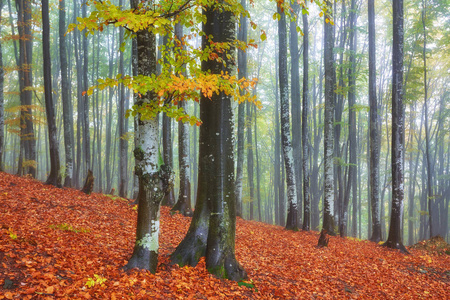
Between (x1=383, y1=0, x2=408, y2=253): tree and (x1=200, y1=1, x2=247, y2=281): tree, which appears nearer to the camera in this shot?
(x1=200, y1=1, x2=247, y2=281): tree

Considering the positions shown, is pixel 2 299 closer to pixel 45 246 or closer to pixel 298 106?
pixel 45 246

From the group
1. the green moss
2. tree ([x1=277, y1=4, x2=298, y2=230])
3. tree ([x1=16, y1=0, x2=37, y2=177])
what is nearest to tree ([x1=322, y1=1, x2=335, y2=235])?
tree ([x1=277, y1=4, x2=298, y2=230])

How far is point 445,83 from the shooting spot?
23875mm

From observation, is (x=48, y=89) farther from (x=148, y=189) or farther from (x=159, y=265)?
(x=159, y=265)

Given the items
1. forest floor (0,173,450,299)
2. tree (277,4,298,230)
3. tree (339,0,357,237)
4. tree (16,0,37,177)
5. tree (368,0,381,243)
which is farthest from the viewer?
tree (339,0,357,237)

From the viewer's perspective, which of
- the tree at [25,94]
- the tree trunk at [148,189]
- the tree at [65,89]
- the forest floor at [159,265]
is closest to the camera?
the forest floor at [159,265]

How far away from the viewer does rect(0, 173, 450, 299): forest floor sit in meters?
3.74

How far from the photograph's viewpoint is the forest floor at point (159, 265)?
3738 mm

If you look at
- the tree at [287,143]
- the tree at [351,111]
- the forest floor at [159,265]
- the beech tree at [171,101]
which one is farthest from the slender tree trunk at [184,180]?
the tree at [351,111]

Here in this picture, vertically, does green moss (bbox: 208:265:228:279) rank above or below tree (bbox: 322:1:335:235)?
below

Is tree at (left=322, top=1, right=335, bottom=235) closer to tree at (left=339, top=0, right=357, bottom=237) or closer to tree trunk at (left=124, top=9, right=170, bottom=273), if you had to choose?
tree at (left=339, top=0, right=357, bottom=237)

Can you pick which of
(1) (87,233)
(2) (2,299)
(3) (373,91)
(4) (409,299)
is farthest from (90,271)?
(3) (373,91)

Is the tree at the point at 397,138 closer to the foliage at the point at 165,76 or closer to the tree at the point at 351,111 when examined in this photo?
the tree at the point at 351,111

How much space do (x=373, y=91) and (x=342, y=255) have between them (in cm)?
822
